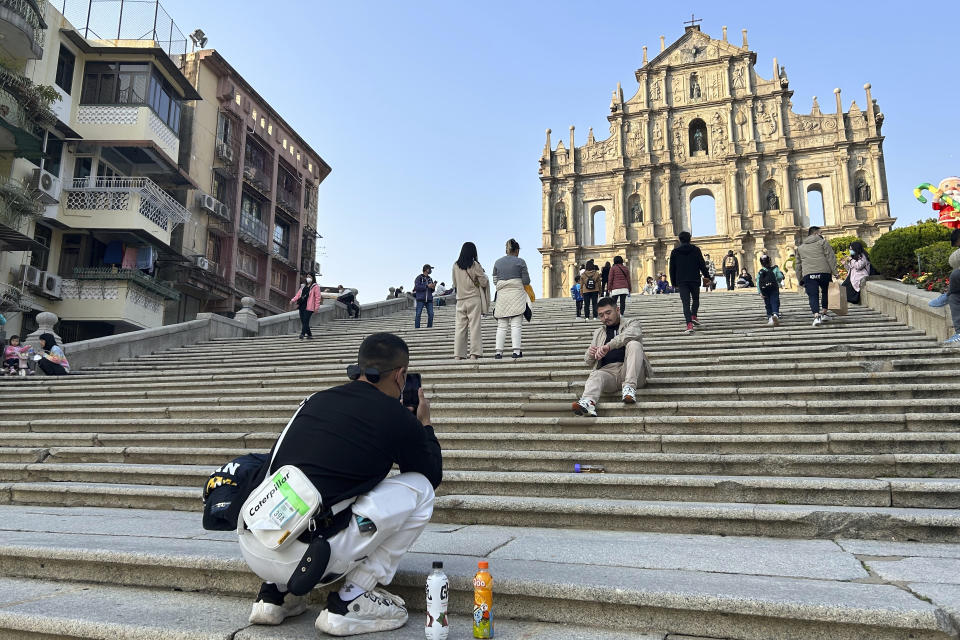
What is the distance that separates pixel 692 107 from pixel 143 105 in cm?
2931

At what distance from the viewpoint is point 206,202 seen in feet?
85.1

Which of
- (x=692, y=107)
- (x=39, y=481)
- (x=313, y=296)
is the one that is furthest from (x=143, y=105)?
(x=692, y=107)

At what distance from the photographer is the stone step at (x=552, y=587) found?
255cm

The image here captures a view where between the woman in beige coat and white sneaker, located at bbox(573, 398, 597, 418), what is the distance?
315 cm

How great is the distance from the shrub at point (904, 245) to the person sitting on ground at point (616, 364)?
56.9ft

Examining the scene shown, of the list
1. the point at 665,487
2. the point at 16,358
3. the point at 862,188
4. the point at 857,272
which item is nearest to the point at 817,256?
the point at 857,272

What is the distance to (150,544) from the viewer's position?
12.3 feet

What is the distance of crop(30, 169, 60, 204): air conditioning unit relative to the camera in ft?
61.1

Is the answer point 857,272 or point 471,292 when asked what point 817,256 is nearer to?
point 857,272

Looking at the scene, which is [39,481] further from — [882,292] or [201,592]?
[882,292]

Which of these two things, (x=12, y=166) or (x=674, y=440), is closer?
(x=674, y=440)

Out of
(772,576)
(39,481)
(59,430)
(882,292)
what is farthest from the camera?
(882,292)

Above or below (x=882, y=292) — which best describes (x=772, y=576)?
below

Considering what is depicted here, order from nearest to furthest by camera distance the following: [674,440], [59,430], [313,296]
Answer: [674,440], [59,430], [313,296]
